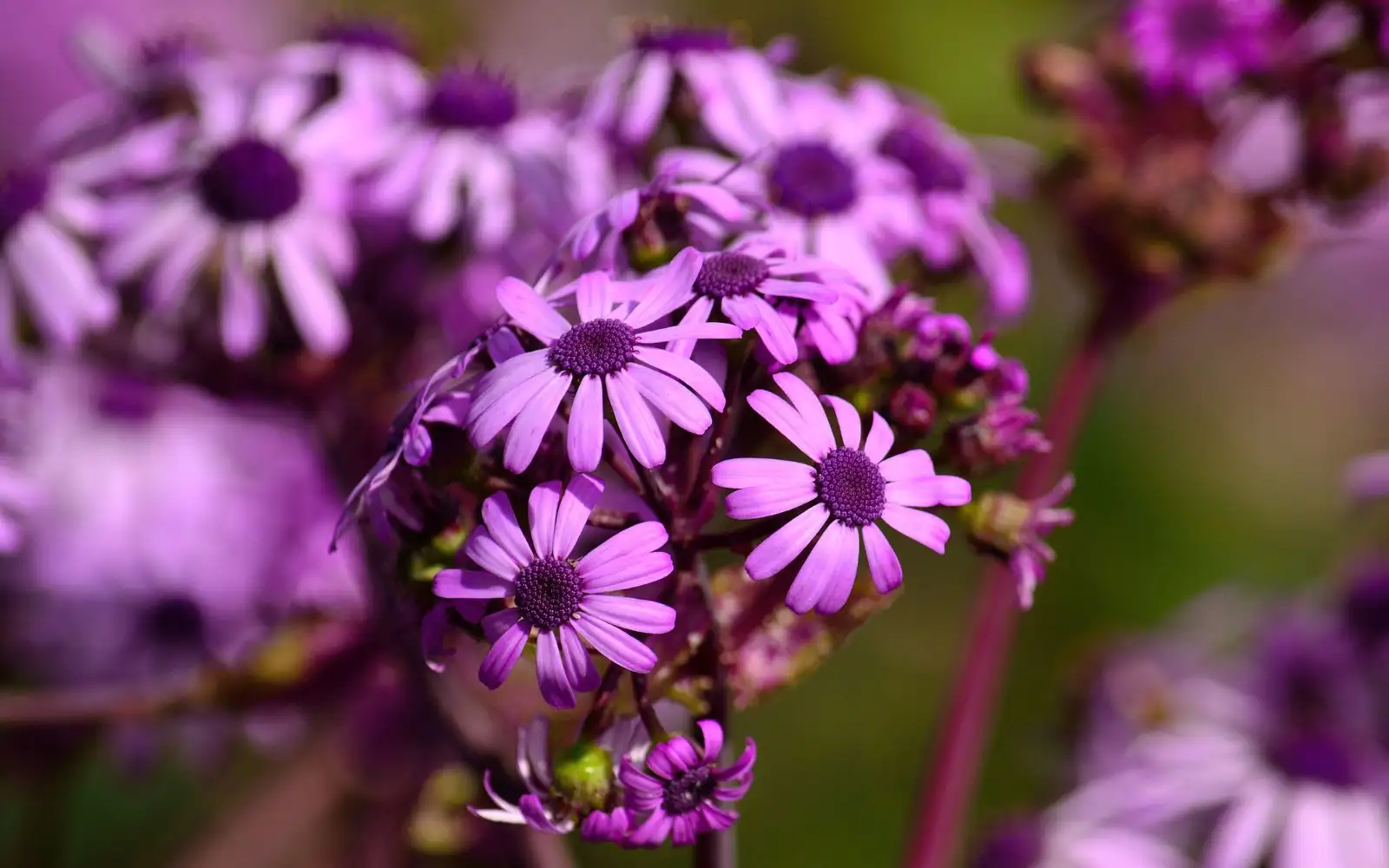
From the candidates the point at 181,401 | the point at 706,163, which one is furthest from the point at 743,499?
the point at 181,401

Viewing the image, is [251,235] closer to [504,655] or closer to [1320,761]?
[504,655]

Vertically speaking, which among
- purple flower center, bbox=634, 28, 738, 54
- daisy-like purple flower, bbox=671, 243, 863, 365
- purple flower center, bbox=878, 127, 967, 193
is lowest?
daisy-like purple flower, bbox=671, 243, 863, 365

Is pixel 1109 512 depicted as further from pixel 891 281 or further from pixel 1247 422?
pixel 891 281

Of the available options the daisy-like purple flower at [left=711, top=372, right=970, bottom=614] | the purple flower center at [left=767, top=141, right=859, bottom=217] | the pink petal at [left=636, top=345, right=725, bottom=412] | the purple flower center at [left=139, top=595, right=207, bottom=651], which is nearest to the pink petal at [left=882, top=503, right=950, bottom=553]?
the daisy-like purple flower at [left=711, top=372, right=970, bottom=614]

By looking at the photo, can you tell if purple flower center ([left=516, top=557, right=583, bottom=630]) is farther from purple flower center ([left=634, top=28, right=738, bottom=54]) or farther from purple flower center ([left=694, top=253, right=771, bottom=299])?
purple flower center ([left=634, top=28, right=738, bottom=54])

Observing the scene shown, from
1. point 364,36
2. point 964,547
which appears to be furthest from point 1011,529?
point 964,547

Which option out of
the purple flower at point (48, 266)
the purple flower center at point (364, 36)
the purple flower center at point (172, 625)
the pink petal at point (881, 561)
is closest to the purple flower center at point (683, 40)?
the purple flower center at point (364, 36)

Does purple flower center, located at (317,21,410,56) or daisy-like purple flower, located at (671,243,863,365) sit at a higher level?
purple flower center, located at (317,21,410,56)
